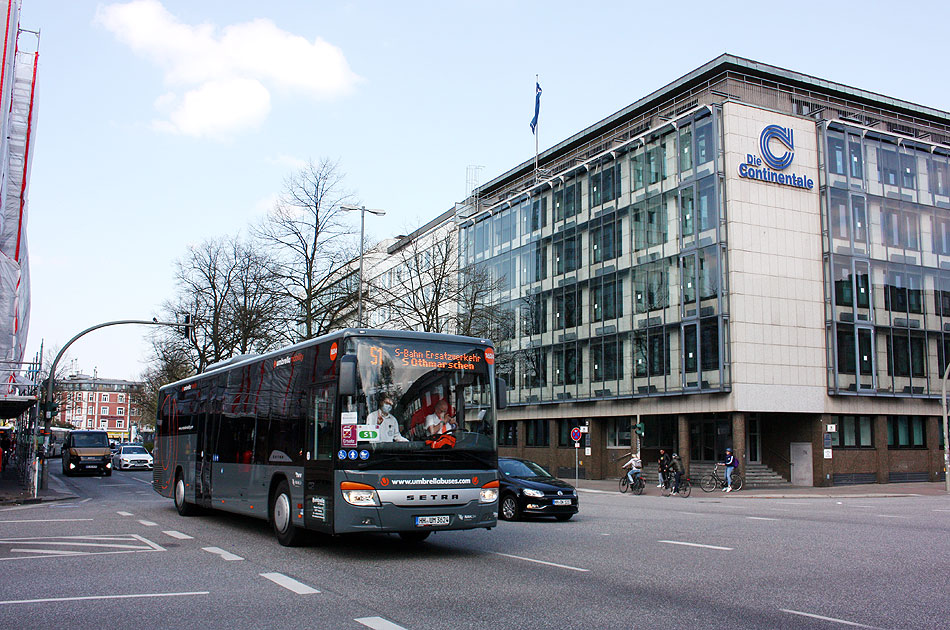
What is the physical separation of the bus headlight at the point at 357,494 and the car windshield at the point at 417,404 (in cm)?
28

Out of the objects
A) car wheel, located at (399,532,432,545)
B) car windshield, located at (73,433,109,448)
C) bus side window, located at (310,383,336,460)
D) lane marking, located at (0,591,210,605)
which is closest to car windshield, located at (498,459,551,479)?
car wheel, located at (399,532,432,545)

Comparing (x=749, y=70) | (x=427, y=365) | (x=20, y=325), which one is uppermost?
(x=749, y=70)

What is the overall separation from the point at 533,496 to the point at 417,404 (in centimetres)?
843

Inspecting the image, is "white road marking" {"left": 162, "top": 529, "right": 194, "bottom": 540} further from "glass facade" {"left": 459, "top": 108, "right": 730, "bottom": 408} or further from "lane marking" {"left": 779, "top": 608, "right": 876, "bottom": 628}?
"glass facade" {"left": 459, "top": 108, "right": 730, "bottom": 408}

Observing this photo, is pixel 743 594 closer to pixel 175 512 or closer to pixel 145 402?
pixel 175 512

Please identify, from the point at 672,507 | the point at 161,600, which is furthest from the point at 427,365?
the point at 672,507

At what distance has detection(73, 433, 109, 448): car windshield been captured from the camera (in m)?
45.5

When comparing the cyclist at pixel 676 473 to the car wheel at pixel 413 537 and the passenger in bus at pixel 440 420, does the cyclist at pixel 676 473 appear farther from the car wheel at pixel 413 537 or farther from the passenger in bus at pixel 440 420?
the passenger in bus at pixel 440 420

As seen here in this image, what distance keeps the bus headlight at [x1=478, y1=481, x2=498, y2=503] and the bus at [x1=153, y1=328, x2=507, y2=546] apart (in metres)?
0.01

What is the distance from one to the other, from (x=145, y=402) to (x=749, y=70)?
45950 millimetres

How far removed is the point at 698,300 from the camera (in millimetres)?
39500

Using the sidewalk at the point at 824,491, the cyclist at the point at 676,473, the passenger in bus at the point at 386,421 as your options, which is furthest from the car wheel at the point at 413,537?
the cyclist at the point at 676,473

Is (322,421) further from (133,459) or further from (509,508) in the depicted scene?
(133,459)

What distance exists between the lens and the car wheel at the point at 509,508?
19.6 meters
